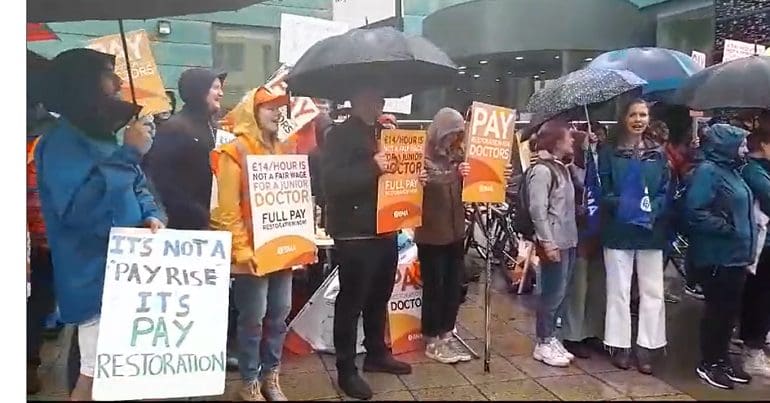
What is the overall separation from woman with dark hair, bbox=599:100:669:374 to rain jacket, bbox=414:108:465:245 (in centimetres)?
85

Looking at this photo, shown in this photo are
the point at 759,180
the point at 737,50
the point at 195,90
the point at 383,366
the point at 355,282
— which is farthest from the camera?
the point at 737,50

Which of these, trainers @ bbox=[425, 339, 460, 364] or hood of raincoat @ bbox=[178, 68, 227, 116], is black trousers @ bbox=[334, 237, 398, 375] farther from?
hood of raincoat @ bbox=[178, 68, 227, 116]

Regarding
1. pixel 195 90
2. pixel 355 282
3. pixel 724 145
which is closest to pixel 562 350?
pixel 355 282

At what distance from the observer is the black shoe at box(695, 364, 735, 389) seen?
420 cm

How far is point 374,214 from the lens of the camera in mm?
3916

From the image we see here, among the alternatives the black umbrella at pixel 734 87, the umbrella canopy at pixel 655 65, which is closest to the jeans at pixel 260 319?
the umbrella canopy at pixel 655 65

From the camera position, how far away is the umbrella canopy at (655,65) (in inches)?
171

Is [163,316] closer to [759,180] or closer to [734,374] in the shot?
[734,374]

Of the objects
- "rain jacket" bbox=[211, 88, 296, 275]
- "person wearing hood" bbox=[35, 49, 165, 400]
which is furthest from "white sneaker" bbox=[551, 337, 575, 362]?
"person wearing hood" bbox=[35, 49, 165, 400]

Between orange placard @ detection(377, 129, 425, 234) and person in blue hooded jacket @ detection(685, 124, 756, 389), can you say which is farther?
person in blue hooded jacket @ detection(685, 124, 756, 389)

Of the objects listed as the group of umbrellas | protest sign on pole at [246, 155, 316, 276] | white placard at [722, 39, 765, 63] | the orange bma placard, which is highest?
white placard at [722, 39, 765, 63]

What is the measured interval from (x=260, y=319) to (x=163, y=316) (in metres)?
0.45

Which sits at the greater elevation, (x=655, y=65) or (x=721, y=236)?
(x=655, y=65)

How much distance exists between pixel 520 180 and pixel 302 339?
147 cm
